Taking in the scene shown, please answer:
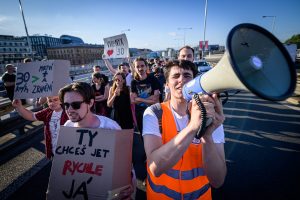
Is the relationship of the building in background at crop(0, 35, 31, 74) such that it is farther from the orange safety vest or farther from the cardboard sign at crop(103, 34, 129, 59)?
the orange safety vest

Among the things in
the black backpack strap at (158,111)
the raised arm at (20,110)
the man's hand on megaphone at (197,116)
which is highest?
the man's hand on megaphone at (197,116)

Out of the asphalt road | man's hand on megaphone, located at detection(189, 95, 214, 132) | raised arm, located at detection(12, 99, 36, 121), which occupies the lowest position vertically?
the asphalt road

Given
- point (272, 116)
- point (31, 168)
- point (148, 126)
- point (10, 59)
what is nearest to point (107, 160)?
point (148, 126)

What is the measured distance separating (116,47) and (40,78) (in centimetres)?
366

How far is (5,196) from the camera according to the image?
2938mm

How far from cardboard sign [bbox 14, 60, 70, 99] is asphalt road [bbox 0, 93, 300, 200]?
1.70 m

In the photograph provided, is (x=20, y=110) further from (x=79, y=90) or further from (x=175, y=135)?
(x=175, y=135)

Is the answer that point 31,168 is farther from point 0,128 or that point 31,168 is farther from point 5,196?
point 0,128

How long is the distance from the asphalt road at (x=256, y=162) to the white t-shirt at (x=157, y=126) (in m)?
1.80

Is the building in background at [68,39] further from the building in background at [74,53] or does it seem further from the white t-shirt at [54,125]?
the white t-shirt at [54,125]

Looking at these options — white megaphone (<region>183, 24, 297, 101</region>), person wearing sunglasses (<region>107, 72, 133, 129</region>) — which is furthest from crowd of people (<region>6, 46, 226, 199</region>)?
person wearing sunglasses (<region>107, 72, 133, 129</region>)

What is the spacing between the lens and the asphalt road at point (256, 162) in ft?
9.31

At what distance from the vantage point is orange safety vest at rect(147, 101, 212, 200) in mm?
1426

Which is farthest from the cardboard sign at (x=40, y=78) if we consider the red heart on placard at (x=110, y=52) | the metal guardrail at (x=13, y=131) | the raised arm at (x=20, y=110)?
the red heart on placard at (x=110, y=52)
